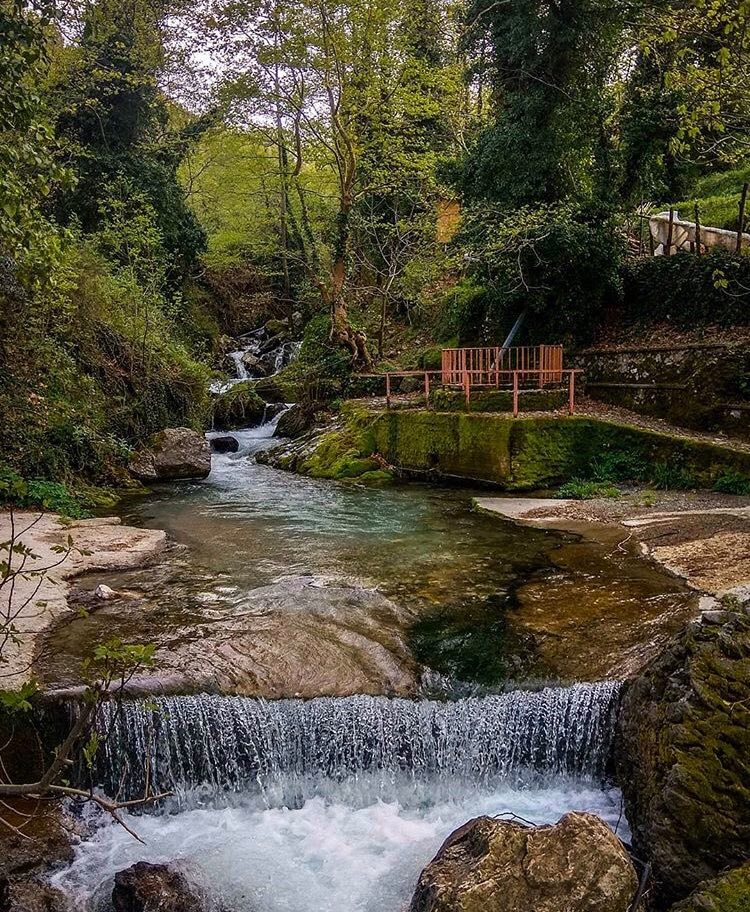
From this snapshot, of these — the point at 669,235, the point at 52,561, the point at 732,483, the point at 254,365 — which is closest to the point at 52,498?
the point at 52,561

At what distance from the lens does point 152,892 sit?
455cm

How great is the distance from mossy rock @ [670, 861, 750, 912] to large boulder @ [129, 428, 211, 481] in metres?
13.3

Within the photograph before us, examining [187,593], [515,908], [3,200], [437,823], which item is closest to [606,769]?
[437,823]

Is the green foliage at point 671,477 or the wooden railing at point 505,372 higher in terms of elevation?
the wooden railing at point 505,372

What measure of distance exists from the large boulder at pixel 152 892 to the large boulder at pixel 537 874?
→ 4.82ft

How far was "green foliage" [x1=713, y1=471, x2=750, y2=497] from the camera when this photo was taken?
11148 mm

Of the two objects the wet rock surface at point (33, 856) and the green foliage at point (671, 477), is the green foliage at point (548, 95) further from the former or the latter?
the wet rock surface at point (33, 856)

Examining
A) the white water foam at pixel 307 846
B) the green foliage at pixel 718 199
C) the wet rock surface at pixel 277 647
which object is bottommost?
the white water foam at pixel 307 846

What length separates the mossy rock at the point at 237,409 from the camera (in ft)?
67.9

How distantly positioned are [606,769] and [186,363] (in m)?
14.8

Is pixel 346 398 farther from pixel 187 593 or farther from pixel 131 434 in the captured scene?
pixel 187 593

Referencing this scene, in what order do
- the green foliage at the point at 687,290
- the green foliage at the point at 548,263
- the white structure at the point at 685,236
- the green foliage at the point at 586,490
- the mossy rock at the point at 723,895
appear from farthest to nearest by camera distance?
the white structure at the point at 685,236, the green foliage at the point at 548,263, the green foliage at the point at 687,290, the green foliage at the point at 586,490, the mossy rock at the point at 723,895

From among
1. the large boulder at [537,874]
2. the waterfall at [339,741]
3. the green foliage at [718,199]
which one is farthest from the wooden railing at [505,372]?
the large boulder at [537,874]

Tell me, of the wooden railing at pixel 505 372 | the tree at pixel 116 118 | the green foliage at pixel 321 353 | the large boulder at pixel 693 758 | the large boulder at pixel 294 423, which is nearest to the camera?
the large boulder at pixel 693 758
